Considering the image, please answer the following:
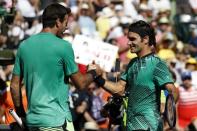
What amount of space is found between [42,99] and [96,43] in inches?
284

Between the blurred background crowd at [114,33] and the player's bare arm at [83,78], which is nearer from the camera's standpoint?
the player's bare arm at [83,78]

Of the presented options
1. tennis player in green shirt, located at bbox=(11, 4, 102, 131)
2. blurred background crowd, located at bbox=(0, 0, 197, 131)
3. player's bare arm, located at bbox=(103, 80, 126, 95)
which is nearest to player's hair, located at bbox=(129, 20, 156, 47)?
player's bare arm, located at bbox=(103, 80, 126, 95)

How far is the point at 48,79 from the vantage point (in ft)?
23.7

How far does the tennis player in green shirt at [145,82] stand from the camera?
7707 millimetres

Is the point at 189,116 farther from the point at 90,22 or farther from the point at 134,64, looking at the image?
the point at 134,64

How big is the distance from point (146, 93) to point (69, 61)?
0.93 meters

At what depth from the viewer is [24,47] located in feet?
24.2

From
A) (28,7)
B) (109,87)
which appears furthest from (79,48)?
(109,87)

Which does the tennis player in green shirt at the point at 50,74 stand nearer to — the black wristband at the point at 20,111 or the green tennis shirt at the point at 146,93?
the black wristband at the point at 20,111

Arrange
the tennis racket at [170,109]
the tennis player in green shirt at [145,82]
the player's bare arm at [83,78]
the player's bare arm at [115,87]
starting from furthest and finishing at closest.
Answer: the player's bare arm at [115,87] < the tennis player in green shirt at [145,82] < the tennis racket at [170,109] < the player's bare arm at [83,78]

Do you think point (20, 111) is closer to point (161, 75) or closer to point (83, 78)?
point (83, 78)

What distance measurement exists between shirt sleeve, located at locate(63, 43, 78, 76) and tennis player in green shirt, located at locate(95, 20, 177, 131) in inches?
26.4

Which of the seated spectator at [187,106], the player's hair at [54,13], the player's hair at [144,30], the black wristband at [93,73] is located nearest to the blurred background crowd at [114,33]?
the seated spectator at [187,106]

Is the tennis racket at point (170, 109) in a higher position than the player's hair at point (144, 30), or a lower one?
lower
